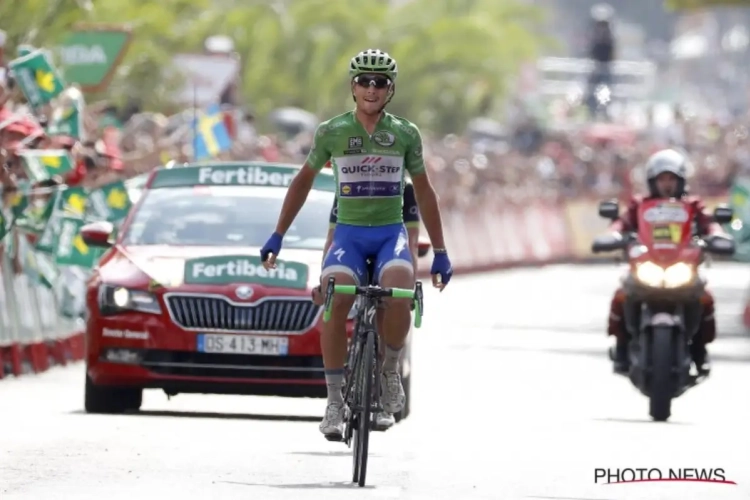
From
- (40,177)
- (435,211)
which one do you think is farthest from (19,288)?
(435,211)

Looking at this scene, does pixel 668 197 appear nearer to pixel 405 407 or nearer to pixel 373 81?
pixel 405 407

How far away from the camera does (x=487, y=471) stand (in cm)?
1255

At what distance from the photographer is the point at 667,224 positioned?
1639 centimetres

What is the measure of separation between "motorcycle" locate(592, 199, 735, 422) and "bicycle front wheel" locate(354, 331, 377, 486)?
13.9 ft

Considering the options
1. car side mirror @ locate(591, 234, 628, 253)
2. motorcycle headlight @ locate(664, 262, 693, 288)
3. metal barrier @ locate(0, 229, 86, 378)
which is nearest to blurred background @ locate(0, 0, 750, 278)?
metal barrier @ locate(0, 229, 86, 378)

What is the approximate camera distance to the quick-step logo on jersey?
12.4m

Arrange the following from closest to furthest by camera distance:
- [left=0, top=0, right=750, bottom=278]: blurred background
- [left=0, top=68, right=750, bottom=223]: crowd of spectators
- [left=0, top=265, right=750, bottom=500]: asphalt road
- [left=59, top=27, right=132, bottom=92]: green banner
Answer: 1. [left=0, top=265, right=750, bottom=500]: asphalt road
2. [left=0, top=68, right=750, bottom=223]: crowd of spectators
3. [left=0, top=0, right=750, bottom=278]: blurred background
4. [left=59, top=27, right=132, bottom=92]: green banner

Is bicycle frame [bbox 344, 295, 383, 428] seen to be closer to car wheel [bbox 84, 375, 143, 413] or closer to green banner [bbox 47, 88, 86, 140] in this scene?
car wheel [bbox 84, 375, 143, 413]

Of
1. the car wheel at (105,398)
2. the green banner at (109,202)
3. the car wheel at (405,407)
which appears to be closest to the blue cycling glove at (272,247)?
the car wheel at (405,407)

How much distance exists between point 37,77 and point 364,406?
9013mm

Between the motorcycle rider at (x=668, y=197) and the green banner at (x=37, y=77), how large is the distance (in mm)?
5398

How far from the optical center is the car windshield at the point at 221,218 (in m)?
16.2

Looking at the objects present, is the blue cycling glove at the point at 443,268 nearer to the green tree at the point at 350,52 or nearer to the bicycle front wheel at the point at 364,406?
the bicycle front wheel at the point at 364,406

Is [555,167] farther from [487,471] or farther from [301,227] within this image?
[487,471]
